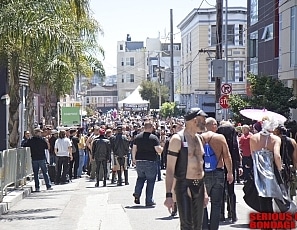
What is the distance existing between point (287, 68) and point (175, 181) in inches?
972

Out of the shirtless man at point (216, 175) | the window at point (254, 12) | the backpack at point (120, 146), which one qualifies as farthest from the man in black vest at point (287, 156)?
the window at point (254, 12)

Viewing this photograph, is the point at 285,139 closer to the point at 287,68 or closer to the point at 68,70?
the point at 68,70

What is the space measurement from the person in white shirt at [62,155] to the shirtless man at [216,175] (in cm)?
1173

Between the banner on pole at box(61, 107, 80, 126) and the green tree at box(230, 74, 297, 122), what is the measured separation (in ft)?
45.3

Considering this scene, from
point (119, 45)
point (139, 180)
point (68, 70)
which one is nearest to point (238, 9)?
point (68, 70)

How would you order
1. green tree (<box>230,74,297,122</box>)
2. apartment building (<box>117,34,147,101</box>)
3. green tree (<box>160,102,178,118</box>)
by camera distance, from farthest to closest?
1. apartment building (<box>117,34,147,101</box>)
2. green tree (<box>160,102,178,118</box>)
3. green tree (<box>230,74,297,122</box>)

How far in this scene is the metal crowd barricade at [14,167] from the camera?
1498 cm

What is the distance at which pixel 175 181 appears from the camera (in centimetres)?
839

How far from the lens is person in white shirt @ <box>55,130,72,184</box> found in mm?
21469

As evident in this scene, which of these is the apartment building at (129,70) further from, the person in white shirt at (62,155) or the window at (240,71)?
the person in white shirt at (62,155)

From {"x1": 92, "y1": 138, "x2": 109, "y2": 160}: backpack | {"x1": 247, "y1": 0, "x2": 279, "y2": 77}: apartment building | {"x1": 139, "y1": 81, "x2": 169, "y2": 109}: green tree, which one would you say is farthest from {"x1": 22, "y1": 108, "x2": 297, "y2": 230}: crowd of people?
{"x1": 139, "y1": 81, "x2": 169, "y2": 109}: green tree

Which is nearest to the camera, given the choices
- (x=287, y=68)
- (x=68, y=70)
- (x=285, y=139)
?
(x=285, y=139)

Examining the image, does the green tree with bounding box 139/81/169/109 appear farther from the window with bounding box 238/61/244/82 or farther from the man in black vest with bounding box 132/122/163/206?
the man in black vest with bounding box 132/122/163/206

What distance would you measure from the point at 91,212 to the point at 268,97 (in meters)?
14.4
